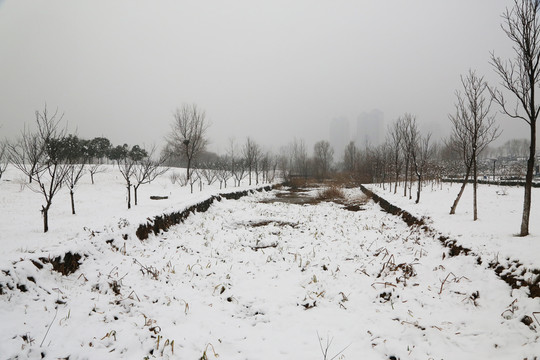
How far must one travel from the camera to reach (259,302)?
477cm

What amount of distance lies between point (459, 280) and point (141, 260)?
683 cm

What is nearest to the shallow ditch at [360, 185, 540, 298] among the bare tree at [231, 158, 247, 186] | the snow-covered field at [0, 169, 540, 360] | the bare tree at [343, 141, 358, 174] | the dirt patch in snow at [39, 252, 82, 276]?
the snow-covered field at [0, 169, 540, 360]

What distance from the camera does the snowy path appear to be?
132 inches

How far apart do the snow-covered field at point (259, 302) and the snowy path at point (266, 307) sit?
2 cm

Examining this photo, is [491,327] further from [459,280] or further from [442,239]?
[442,239]

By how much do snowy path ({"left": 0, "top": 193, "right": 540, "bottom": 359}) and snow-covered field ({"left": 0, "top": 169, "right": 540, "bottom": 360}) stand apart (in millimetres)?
21

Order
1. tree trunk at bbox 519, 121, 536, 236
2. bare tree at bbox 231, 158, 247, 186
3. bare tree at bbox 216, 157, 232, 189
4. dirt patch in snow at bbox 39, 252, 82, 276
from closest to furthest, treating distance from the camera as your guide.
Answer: dirt patch in snow at bbox 39, 252, 82, 276
tree trunk at bbox 519, 121, 536, 236
bare tree at bbox 216, 157, 232, 189
bare tree at bbox 231, 158, 247, 186

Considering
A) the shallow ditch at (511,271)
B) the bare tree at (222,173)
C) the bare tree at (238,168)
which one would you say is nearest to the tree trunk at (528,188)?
the shallow ditch at (511,271)

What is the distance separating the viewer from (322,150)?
208 ft

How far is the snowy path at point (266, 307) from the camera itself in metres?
3.34

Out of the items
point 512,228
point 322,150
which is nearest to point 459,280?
point 512,228

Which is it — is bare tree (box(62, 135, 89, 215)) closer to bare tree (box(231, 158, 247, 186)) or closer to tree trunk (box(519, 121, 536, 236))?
tree trunk (box(519, 121, 536, 236))

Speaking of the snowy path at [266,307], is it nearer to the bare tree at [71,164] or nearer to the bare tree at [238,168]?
the bare tree at [71,164]

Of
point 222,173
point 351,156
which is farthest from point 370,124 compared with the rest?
point 222,173
